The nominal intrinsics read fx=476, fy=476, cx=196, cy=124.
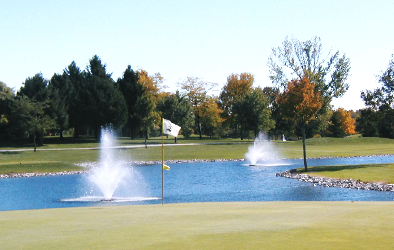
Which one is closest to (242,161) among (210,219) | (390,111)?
(390,111)

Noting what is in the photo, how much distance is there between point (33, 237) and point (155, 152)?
52.2 m

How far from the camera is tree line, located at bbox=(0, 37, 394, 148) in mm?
42438

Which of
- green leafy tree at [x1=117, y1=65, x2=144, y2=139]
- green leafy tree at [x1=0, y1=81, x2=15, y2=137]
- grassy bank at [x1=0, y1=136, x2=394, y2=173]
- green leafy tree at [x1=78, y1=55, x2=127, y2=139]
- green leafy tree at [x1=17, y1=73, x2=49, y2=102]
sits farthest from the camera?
green leafy tree at [x1=117, y1=65, x2=144, y2=139]

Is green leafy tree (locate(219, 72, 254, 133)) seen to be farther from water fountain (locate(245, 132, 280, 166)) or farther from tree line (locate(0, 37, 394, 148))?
water fountain (locate(245, 132, 280, 166))

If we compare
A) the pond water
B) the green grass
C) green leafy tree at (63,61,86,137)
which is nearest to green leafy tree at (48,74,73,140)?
green leafy tree at (63,61,86,137)

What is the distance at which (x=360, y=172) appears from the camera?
3697 cm

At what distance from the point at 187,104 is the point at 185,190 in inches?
2194

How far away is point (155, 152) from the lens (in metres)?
63.4

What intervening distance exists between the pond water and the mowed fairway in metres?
10.2

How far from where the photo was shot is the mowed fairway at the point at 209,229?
991 centimetres

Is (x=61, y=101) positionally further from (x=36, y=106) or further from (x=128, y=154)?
(x=128, y=154)

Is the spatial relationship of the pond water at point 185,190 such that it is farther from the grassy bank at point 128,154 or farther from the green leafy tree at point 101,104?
the green leafy tree at point 101,104

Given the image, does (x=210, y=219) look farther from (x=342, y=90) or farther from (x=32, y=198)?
(x=342, y=90)

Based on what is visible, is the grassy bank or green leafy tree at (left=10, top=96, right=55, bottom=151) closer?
the grassy bank
